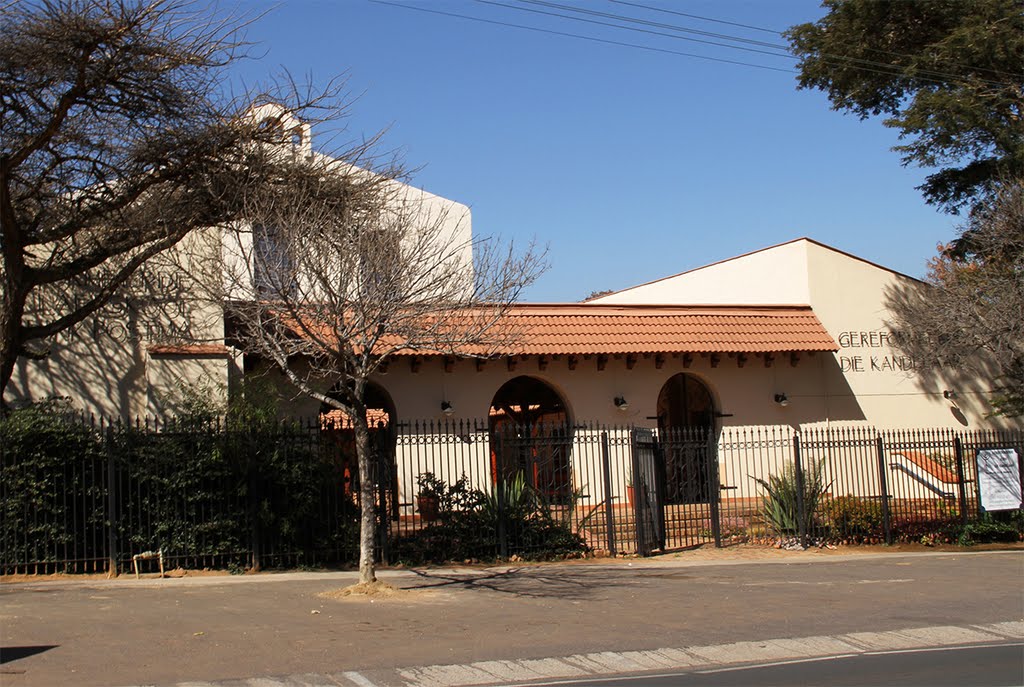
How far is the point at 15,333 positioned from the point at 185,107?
12.6ft

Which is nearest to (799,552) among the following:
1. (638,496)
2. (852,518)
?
(852,518)

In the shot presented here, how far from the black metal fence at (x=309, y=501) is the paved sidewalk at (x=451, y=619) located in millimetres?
810

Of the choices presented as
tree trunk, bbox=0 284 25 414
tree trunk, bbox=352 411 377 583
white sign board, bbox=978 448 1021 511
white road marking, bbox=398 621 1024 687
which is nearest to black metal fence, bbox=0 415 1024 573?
white sign board, bbox=978 448 1021 511

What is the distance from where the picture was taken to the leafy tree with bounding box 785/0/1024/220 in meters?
23.2

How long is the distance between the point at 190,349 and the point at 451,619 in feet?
27.0

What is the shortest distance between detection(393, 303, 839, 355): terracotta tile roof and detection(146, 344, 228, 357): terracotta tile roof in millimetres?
6868

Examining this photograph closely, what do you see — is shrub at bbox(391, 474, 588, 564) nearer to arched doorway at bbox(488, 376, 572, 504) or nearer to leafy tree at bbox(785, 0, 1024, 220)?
arched doorway at bbox(488, 376, 572, 504)

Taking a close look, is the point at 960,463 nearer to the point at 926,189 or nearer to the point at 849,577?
the point at 849,577

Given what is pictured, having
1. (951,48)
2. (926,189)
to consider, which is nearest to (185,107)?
(951,48)

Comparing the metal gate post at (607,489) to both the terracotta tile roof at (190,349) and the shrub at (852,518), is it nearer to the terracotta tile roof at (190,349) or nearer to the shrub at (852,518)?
the shrub at (852,518)

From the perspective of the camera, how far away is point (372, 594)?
1259 cm

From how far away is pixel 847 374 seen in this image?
25.9m

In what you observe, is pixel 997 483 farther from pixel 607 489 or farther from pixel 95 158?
pixel 95 158

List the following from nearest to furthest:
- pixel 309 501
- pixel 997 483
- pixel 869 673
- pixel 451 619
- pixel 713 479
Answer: pixel 869 673, pixel 451 619, pixel 309 501, pixel 713 479, pixel 997 483
